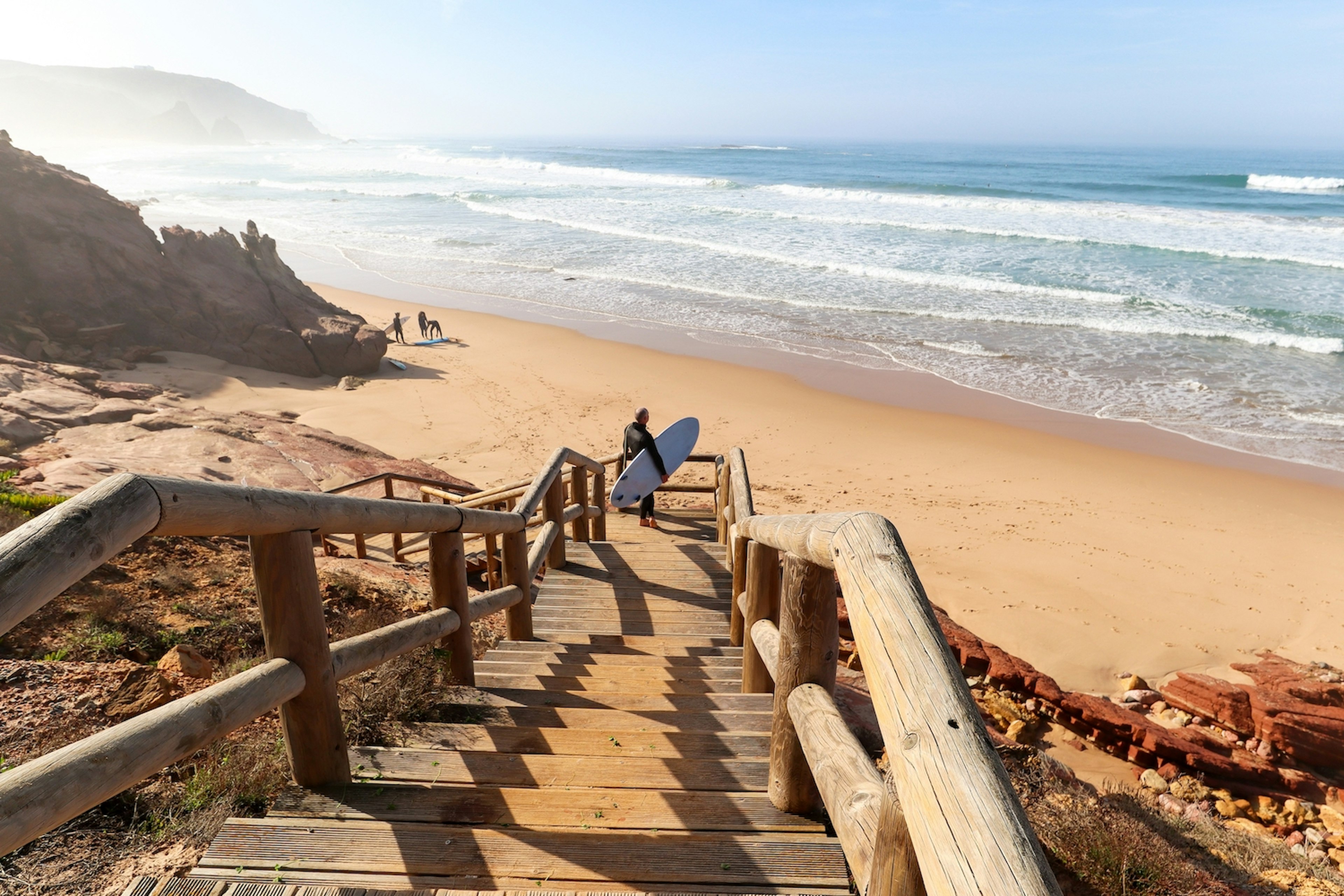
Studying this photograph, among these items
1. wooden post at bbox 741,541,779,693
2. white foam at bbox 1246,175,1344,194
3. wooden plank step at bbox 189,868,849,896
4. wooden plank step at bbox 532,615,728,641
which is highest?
white foam at bbox 1246,175,1344,194

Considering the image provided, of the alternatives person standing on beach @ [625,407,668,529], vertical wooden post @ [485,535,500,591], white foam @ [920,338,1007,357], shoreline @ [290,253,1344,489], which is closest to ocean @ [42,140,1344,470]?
white foam @ [920,338,1007,357]

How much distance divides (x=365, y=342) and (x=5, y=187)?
24.8 feet

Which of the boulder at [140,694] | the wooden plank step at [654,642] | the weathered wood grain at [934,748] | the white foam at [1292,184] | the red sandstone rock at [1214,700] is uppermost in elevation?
the white foam at [1292,184]

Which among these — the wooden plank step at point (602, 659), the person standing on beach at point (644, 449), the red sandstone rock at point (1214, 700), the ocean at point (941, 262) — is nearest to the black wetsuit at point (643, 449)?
the person standing on beach at point (644, 449)

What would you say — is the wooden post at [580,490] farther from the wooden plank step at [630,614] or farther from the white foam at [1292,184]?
the white foam at [1292,184]

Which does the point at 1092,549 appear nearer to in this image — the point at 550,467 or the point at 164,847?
the point at 550,467

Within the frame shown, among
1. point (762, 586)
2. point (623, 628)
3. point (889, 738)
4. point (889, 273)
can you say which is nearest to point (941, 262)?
point (889, 273)

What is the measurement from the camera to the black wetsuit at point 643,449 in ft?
27.3

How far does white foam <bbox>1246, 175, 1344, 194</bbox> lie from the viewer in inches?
2013

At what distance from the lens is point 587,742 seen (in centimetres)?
314

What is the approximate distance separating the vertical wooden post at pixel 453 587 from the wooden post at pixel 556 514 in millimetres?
2123

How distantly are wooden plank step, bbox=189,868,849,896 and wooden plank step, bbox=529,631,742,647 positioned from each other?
275 cm

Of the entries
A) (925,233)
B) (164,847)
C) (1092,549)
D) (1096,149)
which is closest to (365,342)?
(1092,549)

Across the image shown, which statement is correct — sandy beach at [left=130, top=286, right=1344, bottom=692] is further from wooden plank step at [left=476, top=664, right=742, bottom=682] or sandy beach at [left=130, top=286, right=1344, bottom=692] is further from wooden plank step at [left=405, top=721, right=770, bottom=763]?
wooden plank step at [left=405, top=721, right=770, bottom=763]
